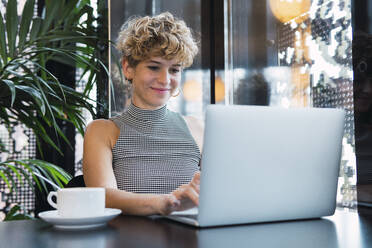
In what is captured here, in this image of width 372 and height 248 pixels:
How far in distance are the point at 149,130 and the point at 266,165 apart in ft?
2.41

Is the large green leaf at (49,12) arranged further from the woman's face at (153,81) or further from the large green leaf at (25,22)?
the woman's face at (153,81)

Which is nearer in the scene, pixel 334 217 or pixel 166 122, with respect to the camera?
pixel 334 217

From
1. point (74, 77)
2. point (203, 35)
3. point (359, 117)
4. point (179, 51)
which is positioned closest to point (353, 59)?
point (359, 117)

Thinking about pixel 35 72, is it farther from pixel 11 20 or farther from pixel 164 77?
pixel 164 77

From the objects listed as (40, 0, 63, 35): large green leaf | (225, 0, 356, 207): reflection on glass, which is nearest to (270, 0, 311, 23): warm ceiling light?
(225, 0, 356, 207): reflection on glass

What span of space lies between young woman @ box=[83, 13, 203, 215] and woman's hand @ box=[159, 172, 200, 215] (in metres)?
0.45

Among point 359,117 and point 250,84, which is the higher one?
point 250,84

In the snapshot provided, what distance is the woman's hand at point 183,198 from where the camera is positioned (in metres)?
0.81

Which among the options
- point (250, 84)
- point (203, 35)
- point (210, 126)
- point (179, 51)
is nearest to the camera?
point (210, 126)

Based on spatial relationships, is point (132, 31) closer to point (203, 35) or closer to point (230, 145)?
point (203, 35)

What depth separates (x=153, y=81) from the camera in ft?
5.03

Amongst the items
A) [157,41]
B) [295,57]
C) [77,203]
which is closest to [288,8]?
[295,57]

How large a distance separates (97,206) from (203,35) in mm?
1562

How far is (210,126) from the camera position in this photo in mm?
785
